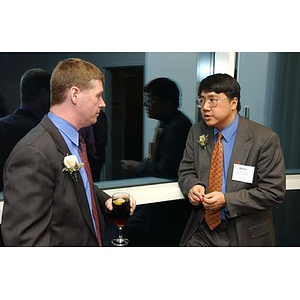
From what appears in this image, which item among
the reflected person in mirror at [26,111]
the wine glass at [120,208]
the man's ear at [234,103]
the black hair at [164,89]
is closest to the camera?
the wine glass at [120,208]

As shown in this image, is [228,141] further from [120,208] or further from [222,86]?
[120,208]

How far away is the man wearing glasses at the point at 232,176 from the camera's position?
2.28m

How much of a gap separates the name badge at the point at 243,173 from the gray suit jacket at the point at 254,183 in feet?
0.09

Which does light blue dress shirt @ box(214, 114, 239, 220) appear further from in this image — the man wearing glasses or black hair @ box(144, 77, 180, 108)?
black hair @ box(144, 77, 180, 108)

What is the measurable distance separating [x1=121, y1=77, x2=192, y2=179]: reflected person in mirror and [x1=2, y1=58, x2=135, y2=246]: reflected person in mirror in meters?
1.00

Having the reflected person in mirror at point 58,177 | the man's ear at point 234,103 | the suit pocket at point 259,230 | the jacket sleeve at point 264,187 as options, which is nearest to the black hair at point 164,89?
the man's ear at point 234,103

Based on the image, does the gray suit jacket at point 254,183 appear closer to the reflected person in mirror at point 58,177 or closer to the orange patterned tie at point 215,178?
the orange patterned tie at point 215,178

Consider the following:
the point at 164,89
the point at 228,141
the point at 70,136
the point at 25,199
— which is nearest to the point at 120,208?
the point at 70,136

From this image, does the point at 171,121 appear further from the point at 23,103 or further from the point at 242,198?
the point at 23,103

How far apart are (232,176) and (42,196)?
4.35 feet

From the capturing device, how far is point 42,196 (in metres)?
1.46

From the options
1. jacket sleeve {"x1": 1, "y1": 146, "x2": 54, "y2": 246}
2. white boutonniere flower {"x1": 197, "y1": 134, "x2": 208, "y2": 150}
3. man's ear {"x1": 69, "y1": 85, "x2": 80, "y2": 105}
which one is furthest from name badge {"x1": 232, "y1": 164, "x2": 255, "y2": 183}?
jacket sleeve {"x1": 1, "y1": 146, "x2": 54, "y2": 246}

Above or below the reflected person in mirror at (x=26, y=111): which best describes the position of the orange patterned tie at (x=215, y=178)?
below

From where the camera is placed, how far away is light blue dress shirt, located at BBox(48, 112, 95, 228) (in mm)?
1716
